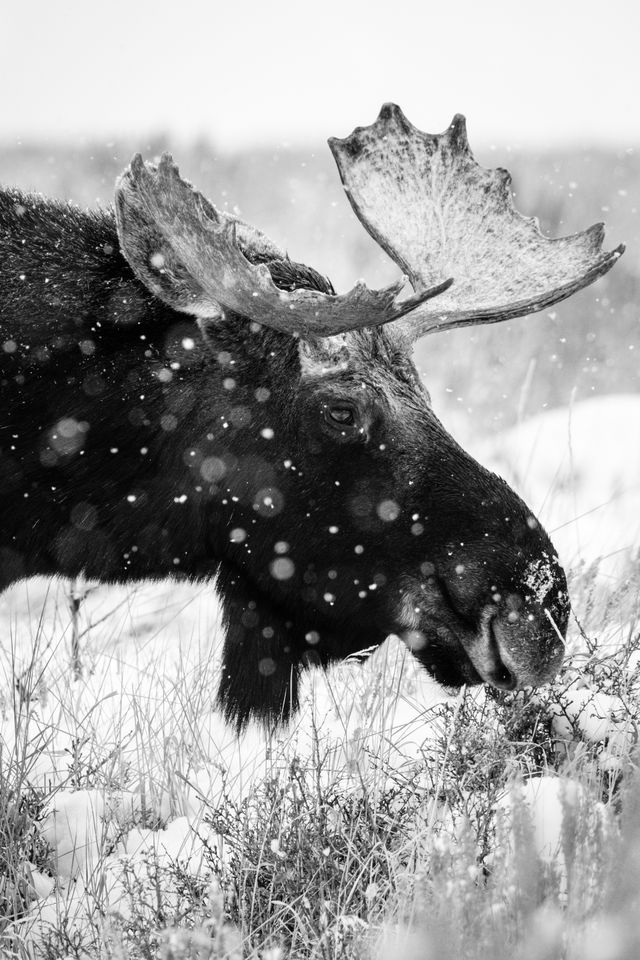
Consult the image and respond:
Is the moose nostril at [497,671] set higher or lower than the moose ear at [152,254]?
lower

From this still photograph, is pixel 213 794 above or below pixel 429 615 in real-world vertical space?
below

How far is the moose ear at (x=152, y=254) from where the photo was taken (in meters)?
2.55

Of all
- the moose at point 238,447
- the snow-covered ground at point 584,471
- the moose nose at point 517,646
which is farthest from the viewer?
the snow-covered ground at point 584,471

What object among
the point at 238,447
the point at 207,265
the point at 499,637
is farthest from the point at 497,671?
the point at 207,265

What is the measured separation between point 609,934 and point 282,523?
1765 millimetres

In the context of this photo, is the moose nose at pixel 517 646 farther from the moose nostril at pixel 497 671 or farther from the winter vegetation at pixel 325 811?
the winter vegetation at pixel 325 811

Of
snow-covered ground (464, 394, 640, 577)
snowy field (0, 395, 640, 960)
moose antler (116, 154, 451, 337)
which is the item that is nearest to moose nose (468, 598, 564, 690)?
snowy field (0, 395, 640, 960)

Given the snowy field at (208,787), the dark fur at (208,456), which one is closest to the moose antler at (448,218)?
the dark fur at (208,456)

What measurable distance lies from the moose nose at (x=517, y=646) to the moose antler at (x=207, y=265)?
0.83 m

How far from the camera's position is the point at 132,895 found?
6.64ft

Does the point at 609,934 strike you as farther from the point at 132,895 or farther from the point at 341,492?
the point at 341,492

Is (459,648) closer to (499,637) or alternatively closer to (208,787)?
(499,637)

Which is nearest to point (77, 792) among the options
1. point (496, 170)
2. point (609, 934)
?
point (609, 934)

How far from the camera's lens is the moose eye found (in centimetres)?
265
